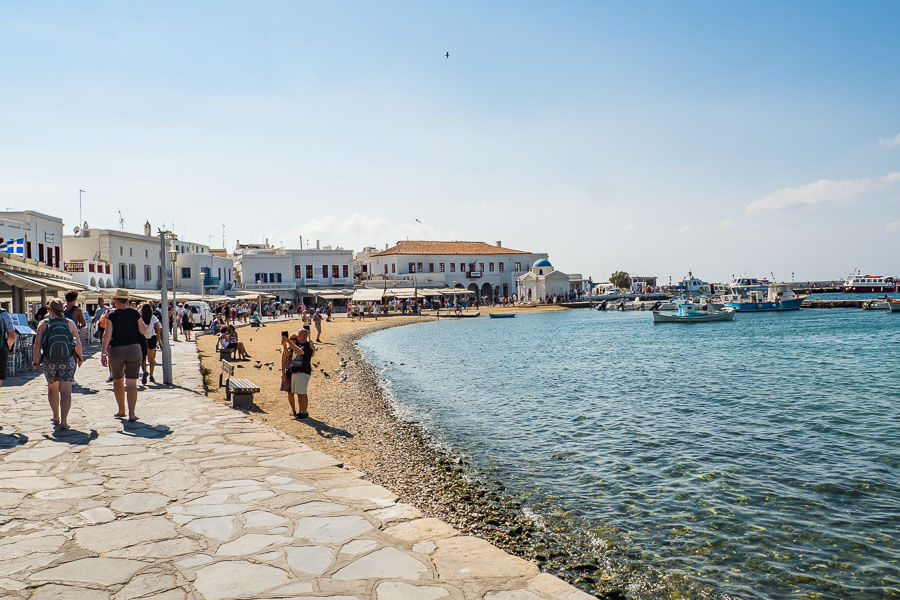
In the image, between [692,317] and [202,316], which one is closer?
[202,316]

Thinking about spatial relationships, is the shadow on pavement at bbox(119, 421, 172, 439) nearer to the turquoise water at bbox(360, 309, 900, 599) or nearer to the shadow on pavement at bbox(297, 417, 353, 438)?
the shadow on pavement at bbox(297, 417, 353, 438)

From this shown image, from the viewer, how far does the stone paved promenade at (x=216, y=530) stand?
3797mm

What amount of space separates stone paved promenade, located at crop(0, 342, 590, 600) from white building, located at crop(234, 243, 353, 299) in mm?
55094

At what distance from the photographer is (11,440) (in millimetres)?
7242

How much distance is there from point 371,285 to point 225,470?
63064 millimetres

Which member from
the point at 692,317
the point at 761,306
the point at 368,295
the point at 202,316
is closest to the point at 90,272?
the point at 202,316

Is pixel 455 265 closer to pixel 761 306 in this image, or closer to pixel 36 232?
pixel 761 306

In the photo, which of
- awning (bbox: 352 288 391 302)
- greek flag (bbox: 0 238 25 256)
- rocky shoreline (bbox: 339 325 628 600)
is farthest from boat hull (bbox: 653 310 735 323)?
greek flag (bbox: 0 238 25 256)

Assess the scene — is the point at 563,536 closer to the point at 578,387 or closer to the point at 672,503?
the point at 672,503

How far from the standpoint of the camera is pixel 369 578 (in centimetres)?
389

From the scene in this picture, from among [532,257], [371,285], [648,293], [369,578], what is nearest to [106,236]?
[371,285]

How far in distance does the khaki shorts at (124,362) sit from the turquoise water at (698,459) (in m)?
5.25

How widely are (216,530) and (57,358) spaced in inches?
191

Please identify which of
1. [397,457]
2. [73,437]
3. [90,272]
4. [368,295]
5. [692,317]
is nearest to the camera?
[73,437]
